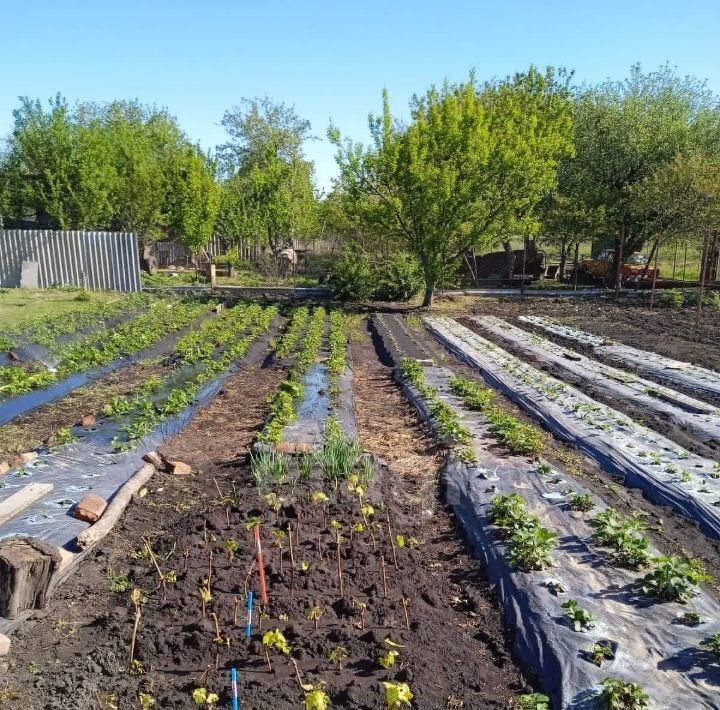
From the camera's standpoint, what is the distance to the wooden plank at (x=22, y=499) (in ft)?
16.1

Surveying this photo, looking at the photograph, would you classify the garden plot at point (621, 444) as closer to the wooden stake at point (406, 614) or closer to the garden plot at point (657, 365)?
the garden plot at point (657, 365)

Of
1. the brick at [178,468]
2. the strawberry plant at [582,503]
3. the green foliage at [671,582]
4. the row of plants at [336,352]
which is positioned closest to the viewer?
the green foliage at [671,582]

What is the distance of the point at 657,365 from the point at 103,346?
10.6 m

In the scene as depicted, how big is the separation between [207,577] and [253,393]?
17.7ft

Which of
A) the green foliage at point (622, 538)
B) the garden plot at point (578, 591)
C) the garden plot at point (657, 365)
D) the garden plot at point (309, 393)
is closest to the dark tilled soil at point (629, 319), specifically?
the garden plot at point (657, 365)

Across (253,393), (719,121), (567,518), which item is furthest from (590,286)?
(567,518)

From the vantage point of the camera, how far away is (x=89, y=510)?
4953mm

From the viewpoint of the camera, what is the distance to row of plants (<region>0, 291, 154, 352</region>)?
478 inches

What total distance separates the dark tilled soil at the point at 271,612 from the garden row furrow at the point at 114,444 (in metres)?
0.48

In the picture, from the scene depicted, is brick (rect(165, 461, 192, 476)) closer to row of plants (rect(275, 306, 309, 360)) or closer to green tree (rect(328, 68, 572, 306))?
row of plants (rect(275, 306, 309, 360))

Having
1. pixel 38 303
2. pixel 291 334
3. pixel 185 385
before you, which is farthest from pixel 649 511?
A: pixel 38 303

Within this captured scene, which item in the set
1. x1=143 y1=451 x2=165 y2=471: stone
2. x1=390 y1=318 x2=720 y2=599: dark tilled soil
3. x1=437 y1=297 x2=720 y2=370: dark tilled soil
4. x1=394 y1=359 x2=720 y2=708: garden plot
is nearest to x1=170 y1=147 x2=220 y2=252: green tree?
x1=437 y1=297 x2=720 y2=370: dark tilled soil

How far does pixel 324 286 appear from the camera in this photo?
25031 mm

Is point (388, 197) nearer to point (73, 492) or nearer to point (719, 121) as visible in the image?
point (73, 492)
